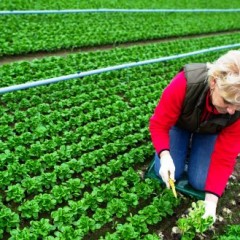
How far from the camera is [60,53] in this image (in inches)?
309

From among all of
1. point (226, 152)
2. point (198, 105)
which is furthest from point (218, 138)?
point (198, 105)

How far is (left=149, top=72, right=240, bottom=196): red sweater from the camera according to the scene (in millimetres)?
3396

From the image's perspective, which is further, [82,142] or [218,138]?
[82,142]

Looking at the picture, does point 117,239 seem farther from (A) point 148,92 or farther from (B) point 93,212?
(A) point 148,92

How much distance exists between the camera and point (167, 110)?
3.47 metres

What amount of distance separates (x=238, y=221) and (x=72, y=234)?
1.94 m

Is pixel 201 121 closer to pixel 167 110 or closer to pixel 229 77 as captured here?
pixel 167 110

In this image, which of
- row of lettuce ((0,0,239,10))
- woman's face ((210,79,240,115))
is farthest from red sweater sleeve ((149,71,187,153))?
row of lettuce ((0,0,239,10))

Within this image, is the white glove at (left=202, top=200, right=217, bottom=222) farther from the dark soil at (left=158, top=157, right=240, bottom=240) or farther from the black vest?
the black vest

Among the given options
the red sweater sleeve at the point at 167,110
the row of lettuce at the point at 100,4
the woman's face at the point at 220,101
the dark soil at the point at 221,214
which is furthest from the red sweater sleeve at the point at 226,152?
the row of lettuce at the point at 100,4

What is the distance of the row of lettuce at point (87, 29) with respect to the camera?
25.2 feet

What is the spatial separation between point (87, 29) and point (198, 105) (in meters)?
6.28

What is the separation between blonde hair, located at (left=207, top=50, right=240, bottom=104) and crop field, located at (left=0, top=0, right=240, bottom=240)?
160cm

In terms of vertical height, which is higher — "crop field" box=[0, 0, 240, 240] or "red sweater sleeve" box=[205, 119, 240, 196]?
"red sweater sleeve" box=[205, 119, 240, 196]
